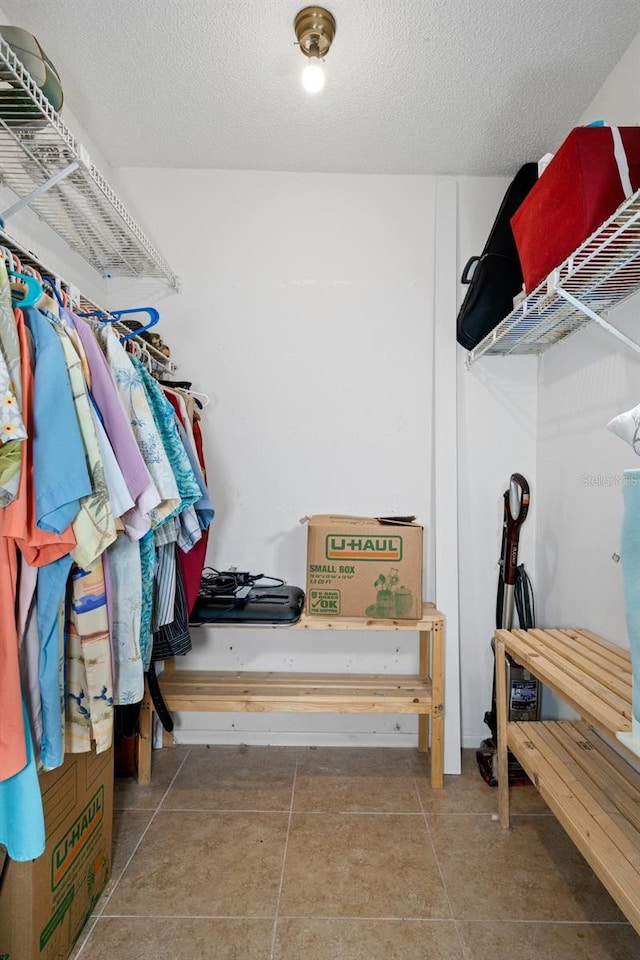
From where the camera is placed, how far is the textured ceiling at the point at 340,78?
158 centimetres

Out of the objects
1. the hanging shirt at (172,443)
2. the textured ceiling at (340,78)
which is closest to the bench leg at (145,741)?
the hanging shirt at (172,443)

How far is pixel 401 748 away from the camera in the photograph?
7.66 ft

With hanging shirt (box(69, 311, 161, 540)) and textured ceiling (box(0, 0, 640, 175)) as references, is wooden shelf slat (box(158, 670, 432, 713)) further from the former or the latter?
textured ceiling (box(0, 0, 640, 175))

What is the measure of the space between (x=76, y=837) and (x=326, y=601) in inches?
42.0

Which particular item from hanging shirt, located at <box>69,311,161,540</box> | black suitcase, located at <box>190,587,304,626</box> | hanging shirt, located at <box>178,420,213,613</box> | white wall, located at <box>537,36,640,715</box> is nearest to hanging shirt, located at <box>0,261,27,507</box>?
hanging shirt, located at <box>69,311,161,540</box>

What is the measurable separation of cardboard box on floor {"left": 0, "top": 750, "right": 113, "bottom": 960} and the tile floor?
0.11m

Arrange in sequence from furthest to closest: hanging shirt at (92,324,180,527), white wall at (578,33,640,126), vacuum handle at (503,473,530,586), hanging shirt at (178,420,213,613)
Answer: vacuum handle at (503,473,530,586) < hanging shirt at (178,420,213,613) < white wall at (578,33,640,126) < hanging shirt at (92,324,180,527)

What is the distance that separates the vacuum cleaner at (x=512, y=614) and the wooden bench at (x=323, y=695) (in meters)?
0.25

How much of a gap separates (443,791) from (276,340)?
2075mm

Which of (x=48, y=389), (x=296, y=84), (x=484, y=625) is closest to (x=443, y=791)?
(x=484, y=625)

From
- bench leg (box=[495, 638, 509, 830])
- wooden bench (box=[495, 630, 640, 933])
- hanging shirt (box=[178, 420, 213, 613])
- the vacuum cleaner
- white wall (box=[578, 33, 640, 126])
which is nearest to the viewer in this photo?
wooden bench (box=[495, 630, 640, 933])

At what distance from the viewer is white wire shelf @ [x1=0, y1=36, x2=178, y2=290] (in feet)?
4.02

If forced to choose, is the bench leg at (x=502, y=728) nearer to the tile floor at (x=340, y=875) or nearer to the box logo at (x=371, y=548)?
the tile floor at (x=340, y=875)

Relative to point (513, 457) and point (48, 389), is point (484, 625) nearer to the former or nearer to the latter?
point (513, 457)
